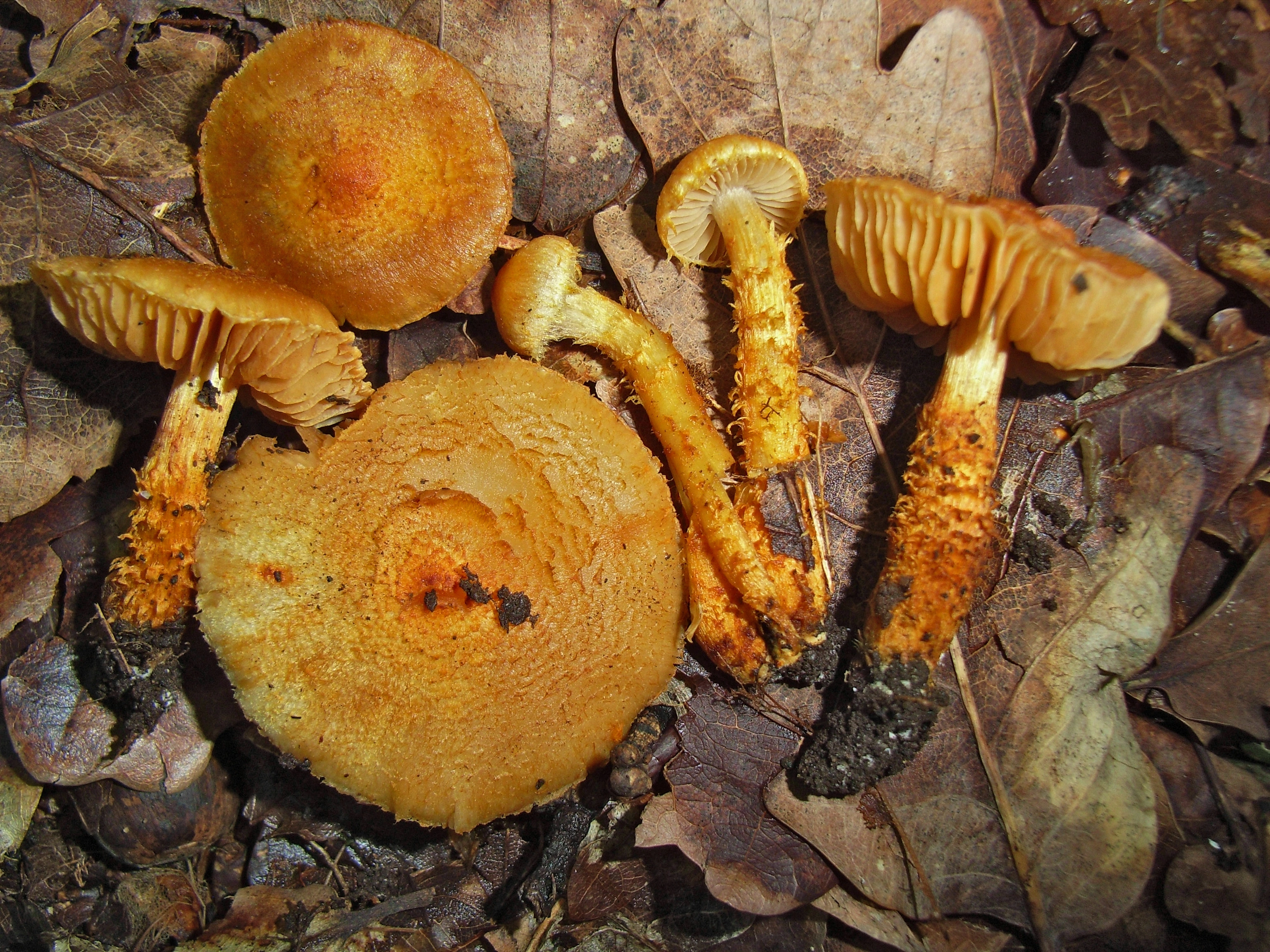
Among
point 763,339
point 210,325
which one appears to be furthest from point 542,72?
point 210,325

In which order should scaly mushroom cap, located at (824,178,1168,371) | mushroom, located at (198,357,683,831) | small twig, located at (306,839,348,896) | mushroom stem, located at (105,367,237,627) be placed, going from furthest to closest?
small twig, located at (306,839,348,896), mushroom stem, located at (105,367,237,627), mushroom, located at (198,357,683,831), scaly mushroom cap, located at (824,178,1168,371)

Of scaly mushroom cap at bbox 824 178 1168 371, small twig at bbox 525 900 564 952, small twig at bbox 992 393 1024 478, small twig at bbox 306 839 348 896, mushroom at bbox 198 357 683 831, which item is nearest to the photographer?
scaly mushroom cap at bbox 824 178 1168 371

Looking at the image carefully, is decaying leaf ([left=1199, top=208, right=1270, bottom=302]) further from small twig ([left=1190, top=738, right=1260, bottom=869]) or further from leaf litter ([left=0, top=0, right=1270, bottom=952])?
small twig ([left=1190, top=738, right=1260, bottom=869])

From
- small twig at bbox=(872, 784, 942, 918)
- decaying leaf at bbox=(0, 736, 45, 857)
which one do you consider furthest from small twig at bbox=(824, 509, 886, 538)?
decaying leaf at bbox=(0, 736, 45, 857)

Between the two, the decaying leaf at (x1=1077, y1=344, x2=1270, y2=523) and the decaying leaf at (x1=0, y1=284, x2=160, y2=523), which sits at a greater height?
the decaying leaf at (x1=1077, y1=344, x2=1270, y2=523)

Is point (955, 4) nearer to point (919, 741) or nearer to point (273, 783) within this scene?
point (919, 741)

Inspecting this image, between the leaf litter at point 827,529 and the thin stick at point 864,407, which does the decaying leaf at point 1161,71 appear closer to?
the leaf litter at point 827,529

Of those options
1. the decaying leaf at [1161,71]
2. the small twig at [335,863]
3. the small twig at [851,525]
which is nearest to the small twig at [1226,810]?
the small twig at [851,525]
